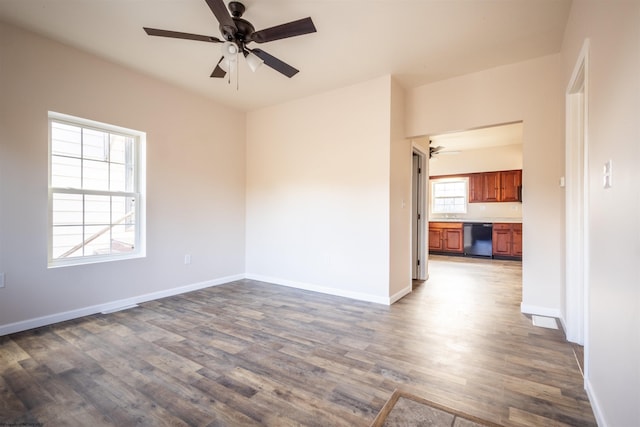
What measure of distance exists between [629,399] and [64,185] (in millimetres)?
4495

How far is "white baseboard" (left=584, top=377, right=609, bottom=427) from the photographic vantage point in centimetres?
147

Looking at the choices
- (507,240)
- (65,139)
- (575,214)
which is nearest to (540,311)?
(575,214)

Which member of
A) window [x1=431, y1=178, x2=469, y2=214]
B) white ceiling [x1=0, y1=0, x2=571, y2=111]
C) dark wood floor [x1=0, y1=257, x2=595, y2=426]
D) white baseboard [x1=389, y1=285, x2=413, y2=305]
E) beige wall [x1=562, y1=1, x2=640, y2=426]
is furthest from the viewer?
window [x1=431, y1=178, x2=469, y2=214]

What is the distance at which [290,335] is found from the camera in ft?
8.80

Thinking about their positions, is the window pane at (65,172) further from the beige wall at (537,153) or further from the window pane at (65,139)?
the beige wall at (537,153)

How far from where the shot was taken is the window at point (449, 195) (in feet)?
27.0

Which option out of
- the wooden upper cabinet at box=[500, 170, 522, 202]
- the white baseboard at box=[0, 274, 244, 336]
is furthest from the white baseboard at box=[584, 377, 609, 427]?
the wooden upper cabinet at box=[500, 170, 522, 202]

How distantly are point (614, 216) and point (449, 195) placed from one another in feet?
24.7

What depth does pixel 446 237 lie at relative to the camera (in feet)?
25.4

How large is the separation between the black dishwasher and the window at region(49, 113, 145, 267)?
715 cm

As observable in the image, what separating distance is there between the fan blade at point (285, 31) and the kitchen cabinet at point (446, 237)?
22.0ft

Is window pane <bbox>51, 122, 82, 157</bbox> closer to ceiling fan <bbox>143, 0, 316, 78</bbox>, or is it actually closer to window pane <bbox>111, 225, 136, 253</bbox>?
window pane <bbox>111, 225, 136, 253</bbox>

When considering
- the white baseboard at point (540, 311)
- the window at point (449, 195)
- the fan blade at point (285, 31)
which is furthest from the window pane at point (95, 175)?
the window at point (449, 195)

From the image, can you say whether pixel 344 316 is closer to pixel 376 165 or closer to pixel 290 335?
pixel 290 335
